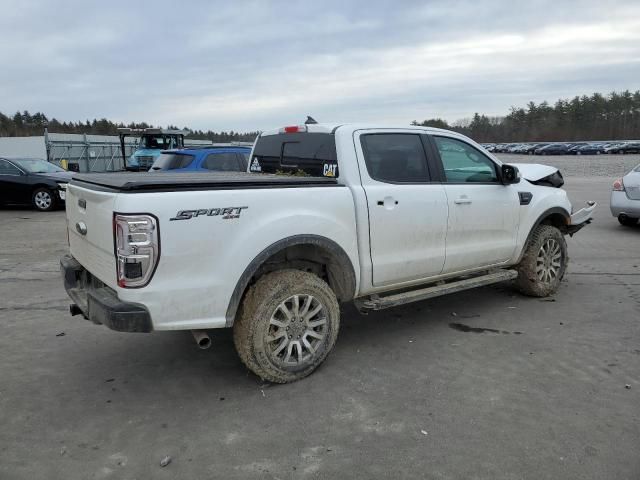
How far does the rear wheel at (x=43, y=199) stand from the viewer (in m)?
14.7

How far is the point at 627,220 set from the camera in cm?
1130

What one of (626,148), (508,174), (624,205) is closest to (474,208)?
(508,174)

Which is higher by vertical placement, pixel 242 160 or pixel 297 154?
pixel 242 160

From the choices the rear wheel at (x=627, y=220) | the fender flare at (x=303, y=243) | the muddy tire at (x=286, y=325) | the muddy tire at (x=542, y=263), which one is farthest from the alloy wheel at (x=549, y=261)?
the rear wheel at (x=627, y=220)

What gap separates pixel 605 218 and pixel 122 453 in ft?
40.5

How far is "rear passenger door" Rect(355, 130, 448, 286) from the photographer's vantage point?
14.6 ft

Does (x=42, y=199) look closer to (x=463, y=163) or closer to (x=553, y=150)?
(x=463, y=163)

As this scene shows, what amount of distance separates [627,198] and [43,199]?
14.0 metres

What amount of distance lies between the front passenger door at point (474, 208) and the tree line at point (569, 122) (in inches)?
3638

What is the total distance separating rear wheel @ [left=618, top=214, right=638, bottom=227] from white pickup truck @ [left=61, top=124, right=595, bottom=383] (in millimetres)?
6338

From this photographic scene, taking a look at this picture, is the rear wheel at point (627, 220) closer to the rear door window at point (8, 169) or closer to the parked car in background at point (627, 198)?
the parked car in background at point (627, 198)

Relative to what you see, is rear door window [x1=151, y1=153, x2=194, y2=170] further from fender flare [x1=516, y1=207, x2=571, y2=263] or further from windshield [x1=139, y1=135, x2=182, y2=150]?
windshield [x1=139, y1=135, x2=182, y2=150]

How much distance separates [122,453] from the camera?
3164 millimetres

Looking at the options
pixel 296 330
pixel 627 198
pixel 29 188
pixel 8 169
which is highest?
pixel 8 169
